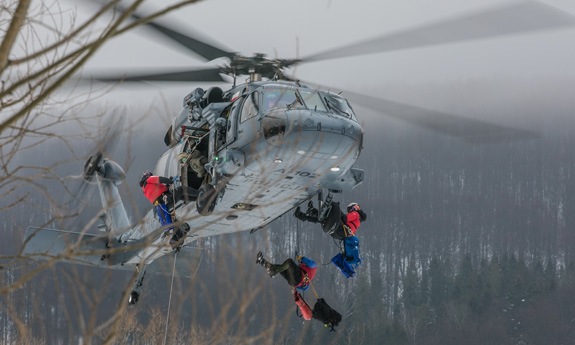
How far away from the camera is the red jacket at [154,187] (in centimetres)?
1052

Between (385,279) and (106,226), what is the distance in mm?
57501

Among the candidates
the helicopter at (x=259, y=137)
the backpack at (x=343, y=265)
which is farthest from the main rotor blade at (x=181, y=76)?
the backpack at (x=343, y=265)

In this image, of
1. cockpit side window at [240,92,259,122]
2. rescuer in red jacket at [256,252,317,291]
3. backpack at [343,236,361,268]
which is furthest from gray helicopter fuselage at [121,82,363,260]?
backpack at [343,236,361,268]

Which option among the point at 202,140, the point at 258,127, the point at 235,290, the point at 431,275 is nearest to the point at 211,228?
the point at 202,140

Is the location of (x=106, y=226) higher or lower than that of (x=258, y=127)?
lower

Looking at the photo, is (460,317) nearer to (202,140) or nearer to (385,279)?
(385,279)

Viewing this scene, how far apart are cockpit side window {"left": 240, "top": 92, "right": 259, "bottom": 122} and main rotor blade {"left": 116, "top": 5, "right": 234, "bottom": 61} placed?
0.84 meters

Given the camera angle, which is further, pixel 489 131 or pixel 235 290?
pixel 489 131

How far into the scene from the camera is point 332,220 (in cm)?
994

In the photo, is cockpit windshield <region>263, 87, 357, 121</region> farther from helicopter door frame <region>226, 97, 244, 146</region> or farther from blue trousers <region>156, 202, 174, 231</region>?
blue trousers <region>156, 202, 174, 231</region>

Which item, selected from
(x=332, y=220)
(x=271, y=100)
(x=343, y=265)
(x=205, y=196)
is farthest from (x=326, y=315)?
(x=271, y=100)

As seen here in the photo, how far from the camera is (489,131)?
31.7 feet

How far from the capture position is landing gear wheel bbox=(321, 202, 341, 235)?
991cm

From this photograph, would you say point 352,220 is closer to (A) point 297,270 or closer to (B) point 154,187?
(A) point 297,270
